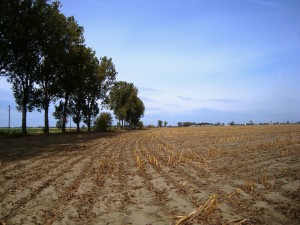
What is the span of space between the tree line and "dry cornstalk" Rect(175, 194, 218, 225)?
28861 millimetres

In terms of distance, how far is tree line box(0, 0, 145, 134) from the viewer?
30.4 metres

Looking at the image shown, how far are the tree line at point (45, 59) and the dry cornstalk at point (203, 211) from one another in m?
28.9

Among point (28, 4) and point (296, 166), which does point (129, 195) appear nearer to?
point (296, 166)

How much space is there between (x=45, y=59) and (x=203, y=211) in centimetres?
3683

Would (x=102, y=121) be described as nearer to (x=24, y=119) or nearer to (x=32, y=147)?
(x=24, y=119)

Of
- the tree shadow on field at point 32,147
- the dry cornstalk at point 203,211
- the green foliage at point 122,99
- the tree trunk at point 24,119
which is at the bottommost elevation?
the dry cornstalk at point 203,211

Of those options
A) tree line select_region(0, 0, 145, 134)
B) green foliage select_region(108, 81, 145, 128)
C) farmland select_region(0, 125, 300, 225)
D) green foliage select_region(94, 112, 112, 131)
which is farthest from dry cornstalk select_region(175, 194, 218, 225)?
green foliage select_region(108, 81, 145, 128)

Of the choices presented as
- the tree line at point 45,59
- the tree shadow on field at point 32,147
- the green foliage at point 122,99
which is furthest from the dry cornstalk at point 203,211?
the green foliage at point 122,99

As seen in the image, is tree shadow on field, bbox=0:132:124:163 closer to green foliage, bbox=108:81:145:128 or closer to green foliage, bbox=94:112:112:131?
green foliage, bbox=94:112:112:131

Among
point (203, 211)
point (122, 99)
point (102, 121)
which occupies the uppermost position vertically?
point (122, 99)

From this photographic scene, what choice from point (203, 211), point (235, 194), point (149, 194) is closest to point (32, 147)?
point (149, 194)

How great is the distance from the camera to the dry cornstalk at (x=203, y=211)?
5.45m

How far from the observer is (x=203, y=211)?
587 centimetres

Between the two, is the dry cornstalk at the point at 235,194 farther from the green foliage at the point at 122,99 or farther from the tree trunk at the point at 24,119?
the green foliage at the point at 122,99
